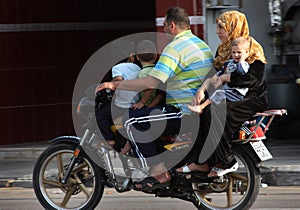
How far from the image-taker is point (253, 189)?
7.43 metres

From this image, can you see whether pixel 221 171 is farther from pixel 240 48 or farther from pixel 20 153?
pixel 20 153

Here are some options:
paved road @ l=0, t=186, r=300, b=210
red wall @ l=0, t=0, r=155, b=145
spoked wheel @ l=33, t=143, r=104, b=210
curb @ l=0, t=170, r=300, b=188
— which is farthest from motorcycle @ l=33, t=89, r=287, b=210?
red wall @ l=0, t=0, r=155, b=145

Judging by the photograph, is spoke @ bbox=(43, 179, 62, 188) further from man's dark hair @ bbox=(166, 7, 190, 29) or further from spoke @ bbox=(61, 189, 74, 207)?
man's dark hair @ bbox=(166, 7, 190, 29)

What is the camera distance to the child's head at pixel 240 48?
7109 mm

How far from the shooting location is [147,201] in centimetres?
910

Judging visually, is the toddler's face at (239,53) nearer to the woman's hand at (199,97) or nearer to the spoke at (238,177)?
the woman's hand at (199,97)

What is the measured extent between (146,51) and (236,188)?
1.45 meters

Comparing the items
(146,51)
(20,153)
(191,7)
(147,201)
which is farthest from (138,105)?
(20,153)

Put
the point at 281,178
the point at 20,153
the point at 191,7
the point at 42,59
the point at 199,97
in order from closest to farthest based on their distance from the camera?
1. the point at 199,97
2. the point at 281,178
3. the point at 191,7
4. the point at 20,153
5. the point at 42,59

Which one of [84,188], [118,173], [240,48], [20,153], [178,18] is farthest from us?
[20,153]

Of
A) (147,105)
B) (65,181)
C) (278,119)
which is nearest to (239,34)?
(147,105)

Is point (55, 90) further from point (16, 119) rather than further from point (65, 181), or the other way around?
point (65, 181)

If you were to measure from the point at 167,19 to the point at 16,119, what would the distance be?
7032 mm

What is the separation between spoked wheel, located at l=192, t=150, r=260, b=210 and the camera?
743 centimetres
